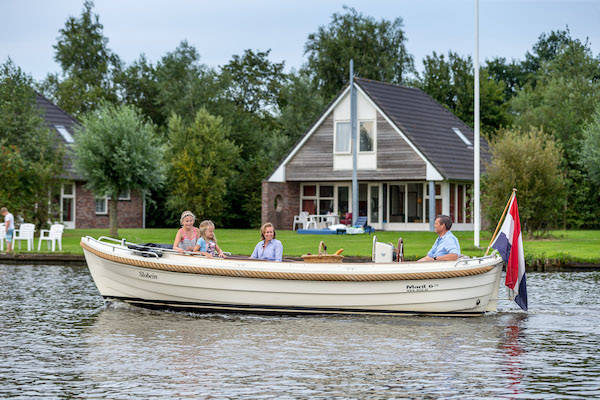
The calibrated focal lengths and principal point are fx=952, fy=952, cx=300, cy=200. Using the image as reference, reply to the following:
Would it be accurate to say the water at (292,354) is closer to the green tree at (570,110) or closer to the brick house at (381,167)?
the brick house at (381,167)

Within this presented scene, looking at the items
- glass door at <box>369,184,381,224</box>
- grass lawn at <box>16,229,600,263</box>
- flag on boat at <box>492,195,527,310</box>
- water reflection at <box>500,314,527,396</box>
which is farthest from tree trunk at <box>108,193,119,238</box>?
water reflection at <box>500,314,527,396</box>

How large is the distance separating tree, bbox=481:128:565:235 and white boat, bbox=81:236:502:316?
16.8 metres

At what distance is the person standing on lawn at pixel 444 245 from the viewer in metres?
15.8

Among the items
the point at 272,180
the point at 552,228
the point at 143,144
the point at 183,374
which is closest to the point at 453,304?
the point at 183,374

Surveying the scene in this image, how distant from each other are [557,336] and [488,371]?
3.42 m

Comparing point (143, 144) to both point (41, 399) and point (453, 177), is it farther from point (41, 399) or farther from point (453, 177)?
point (41, 399)

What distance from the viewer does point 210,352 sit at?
12430 mm

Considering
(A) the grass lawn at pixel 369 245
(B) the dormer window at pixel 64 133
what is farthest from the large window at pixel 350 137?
(B) the dormer window at pixel 64 133

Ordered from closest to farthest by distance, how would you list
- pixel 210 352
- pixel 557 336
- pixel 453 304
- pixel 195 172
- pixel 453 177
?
pixel 210 352, pixel 557 336, pixel 453 304, pixel 453 177, pixel 195 172

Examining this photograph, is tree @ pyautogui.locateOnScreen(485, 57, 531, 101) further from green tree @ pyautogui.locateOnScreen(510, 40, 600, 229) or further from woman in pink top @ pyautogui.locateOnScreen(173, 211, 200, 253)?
woman in pink top @ pyautogui.locateOnScreen(173, 211, 200, 253)

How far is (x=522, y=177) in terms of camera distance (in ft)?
108

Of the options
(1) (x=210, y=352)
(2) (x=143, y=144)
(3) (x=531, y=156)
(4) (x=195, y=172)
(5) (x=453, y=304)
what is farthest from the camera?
(4) (x=195, y=172)

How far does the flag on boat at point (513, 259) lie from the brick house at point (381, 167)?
23.6 metres

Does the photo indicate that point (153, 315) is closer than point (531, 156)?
Yes
